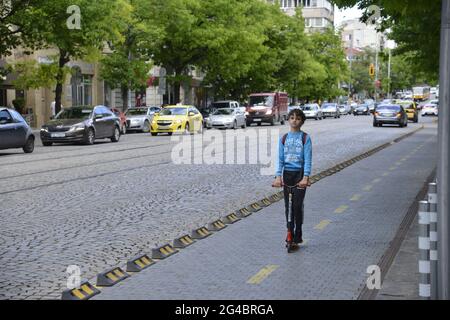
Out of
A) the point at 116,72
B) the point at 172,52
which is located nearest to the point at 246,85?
the point at 172,52

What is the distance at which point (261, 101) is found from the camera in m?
53.4

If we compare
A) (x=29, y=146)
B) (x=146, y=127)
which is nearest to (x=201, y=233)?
(x=29, y=146)

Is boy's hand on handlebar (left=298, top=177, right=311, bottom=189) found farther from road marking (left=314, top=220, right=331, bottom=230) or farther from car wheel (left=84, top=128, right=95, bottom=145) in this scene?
car wheel (left=84, top=128, right=95, bottom=145)

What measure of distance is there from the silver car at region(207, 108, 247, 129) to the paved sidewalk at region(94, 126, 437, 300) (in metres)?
31.1

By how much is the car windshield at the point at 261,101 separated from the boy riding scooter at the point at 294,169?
44.6 meters

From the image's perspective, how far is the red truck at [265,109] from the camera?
5188 cm

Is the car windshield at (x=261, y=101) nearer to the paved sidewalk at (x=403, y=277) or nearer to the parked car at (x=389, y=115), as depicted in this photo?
the parked car at (x=389, y=115)

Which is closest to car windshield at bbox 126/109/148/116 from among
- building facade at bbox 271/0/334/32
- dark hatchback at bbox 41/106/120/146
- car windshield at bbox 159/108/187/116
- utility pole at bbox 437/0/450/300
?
car windshield at bbox 159/108/187/116

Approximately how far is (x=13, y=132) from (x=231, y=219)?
569 inches

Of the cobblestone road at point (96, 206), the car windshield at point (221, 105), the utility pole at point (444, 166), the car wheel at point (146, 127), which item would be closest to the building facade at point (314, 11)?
the car windshield at point (221, 105)

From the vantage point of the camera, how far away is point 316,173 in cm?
1697

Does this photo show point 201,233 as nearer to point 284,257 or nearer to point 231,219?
point 231,219

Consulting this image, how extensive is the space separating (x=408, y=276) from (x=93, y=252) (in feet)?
11.1

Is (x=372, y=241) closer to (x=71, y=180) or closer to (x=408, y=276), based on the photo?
(x=408, y=276)
